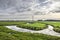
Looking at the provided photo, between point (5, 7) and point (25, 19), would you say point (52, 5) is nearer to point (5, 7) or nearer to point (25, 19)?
point (25, 19)

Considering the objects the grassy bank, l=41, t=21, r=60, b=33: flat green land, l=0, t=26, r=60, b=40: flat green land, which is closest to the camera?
l=0, t=26, r=60, b=40: flat green land

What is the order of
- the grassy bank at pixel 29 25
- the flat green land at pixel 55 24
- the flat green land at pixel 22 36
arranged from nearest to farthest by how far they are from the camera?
the flat green land at pixel 22 36 < the flat green land at pixel 55 24 < the grassy bank at pixel 29 25

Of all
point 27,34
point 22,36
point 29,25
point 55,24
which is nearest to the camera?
point 22,36

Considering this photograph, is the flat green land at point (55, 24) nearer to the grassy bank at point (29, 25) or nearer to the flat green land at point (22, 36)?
the grassy bank at point (29, 25)

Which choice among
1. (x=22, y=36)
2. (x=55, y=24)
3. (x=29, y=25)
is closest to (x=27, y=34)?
(x=22, y=36)

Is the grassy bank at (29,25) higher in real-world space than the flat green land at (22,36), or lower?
higher

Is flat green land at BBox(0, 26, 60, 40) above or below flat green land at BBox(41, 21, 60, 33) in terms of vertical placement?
below

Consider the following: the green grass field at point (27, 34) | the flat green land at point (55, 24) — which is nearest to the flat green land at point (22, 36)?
the green grass field at point (27, 34)

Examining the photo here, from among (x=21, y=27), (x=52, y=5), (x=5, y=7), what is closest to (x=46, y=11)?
(x=52, y=5)

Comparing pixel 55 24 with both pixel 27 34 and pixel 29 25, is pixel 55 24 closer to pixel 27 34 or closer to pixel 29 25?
pixel 29 25

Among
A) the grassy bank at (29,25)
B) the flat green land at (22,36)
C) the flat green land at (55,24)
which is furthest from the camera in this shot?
the grassy bank at (29,25)

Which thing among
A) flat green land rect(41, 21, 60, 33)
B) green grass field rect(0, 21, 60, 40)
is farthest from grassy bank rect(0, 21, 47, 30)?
flat green land rect(41, 21, 60, 33)

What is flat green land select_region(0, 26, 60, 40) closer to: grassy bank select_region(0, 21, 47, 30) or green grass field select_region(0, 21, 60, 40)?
green grass field select_region(0, 21, 60, 40)
